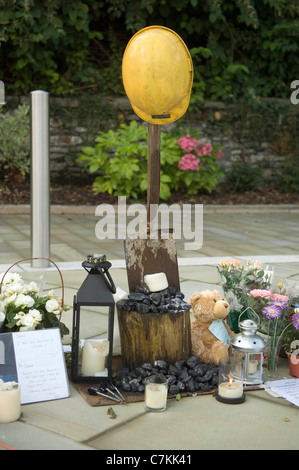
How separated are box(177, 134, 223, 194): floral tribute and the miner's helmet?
6.44 m

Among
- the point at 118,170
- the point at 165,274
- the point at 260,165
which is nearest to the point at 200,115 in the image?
the point at 260,165

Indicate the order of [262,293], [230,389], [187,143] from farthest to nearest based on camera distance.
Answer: [187,143] → [262,293] → [230,389]

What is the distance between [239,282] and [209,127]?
309 inches

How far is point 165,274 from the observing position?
125 inches

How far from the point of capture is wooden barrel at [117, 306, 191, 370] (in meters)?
2.87

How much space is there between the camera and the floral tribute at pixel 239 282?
3.35 metres

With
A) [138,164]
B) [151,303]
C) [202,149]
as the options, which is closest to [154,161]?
[151,303]

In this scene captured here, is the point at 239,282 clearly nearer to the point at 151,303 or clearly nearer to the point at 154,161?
the point at 151,303

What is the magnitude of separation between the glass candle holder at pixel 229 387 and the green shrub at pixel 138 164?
6451 mm

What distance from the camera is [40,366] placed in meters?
2.68

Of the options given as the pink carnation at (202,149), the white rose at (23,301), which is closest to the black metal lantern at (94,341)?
the white rose at (23,301)

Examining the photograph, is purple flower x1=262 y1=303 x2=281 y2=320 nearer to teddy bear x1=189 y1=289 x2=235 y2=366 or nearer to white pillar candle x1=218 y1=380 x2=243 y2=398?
teddy bear x1=189 y1=289 x2=235 y2=366

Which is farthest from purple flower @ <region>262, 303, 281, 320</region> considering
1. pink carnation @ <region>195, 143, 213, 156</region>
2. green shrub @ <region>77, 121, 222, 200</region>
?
pink carnation @ <region>195, 143, 213, 156</region>

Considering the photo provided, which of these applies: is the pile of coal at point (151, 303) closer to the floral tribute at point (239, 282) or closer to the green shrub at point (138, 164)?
the floral tribute at point (239, 282)
